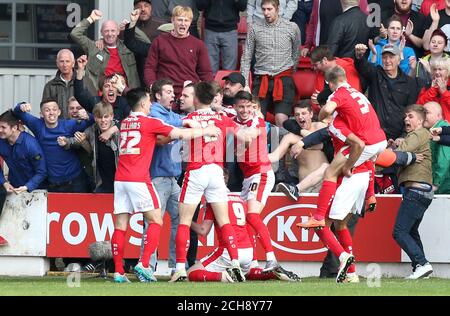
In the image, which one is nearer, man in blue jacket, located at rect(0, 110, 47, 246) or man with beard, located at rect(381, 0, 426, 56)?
man in blue jacket, located at rect(0, 110, 47, 246)

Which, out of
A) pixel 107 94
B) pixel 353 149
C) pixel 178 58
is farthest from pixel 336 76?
pixel 178 58

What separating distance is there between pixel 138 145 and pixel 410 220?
351 cm

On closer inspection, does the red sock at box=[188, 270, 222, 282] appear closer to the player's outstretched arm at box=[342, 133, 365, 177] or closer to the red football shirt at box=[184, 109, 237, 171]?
the red football shirt at box=[184, 109, 237, 171]

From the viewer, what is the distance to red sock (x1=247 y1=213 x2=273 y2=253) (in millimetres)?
15352

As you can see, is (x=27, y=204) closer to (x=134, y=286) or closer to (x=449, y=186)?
(x=134, y=286)

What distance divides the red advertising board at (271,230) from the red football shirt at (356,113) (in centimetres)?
195

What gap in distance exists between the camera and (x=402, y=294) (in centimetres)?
1315

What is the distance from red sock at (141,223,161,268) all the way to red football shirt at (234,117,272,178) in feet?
4.63

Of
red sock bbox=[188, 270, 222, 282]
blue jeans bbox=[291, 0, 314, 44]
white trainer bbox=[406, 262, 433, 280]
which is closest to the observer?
red sock bbox=[188, 270, 222, 282]

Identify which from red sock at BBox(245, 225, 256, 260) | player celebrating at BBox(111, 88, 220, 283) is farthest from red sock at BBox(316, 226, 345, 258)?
player celebrating at BBox(111, 88, 220, 283)

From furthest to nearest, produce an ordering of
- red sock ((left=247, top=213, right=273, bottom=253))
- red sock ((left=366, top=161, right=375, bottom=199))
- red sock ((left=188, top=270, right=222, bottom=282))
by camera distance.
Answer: red sock ((left=247, top=213, right=273, bottom=253)) < red sock ((left=366, top=161, right=375, bottom=199)) < red sock ((left=188, top=270, right=222, bottom=282))

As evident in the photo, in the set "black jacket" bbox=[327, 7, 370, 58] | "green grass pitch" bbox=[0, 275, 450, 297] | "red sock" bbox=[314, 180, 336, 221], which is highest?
"black jacket" bbox=[327, 7, 370, 58]

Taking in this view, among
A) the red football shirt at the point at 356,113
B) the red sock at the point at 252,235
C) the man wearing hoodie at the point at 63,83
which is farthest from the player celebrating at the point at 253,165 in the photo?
the man wearing hoodie at the point at 63,83

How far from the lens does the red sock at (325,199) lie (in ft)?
49.0
